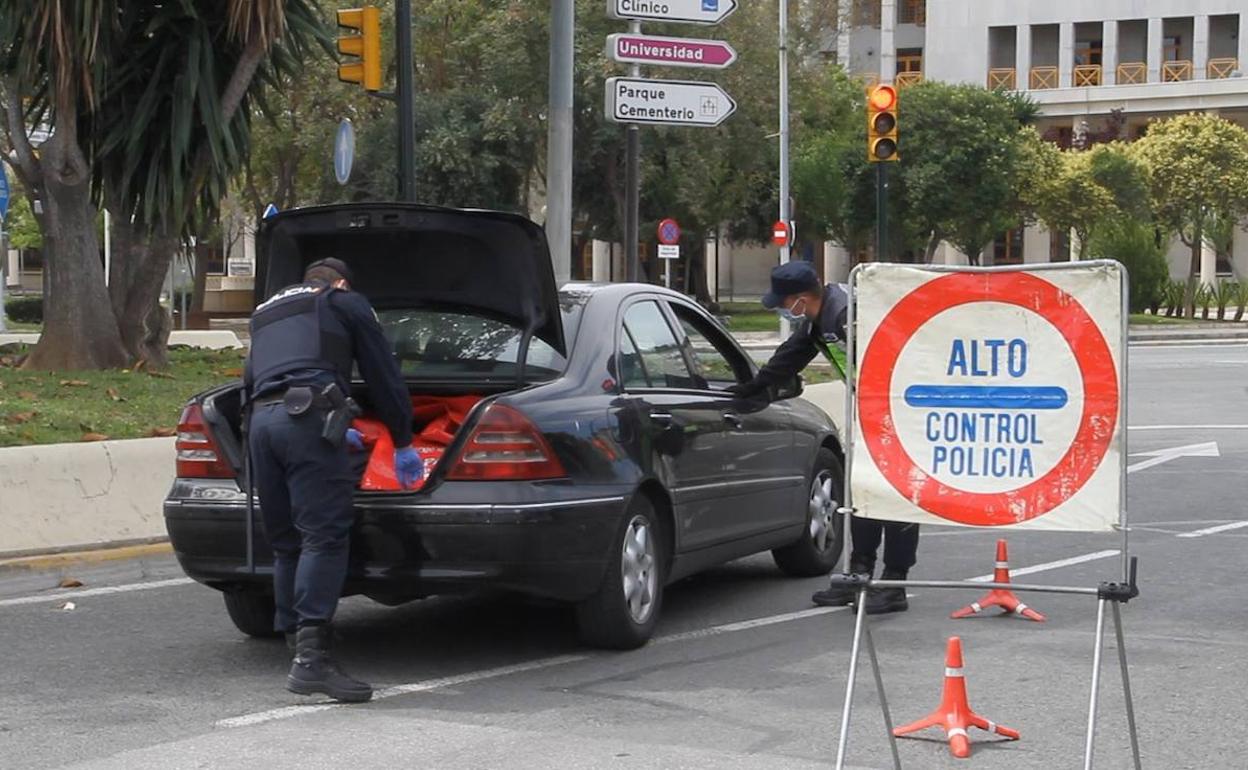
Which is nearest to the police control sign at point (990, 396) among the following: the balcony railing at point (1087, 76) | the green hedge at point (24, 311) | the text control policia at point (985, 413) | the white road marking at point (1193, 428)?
the text control policia at point (985, 413)

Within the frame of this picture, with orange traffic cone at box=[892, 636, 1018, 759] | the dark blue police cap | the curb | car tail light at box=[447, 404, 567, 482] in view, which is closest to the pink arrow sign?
the curb

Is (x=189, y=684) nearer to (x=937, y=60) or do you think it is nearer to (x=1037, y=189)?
(x=1037, y=189)

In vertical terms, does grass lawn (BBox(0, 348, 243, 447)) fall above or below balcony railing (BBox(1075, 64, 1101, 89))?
below

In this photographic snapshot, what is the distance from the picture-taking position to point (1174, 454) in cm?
1622

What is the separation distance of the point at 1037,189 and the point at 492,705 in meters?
49.5

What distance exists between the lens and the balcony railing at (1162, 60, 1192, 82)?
224 ft

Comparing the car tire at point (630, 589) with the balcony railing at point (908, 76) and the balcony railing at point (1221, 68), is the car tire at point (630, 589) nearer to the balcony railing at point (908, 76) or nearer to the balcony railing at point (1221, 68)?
the balcony railing at point (1221, 68)

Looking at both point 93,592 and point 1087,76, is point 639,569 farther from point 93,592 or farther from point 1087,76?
point 1087,76

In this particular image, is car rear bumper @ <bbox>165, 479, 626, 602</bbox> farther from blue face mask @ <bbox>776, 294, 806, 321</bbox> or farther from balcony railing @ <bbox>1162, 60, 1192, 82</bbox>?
balcony railing @ <bbox>1162, 60, 1192, 82</bbox>

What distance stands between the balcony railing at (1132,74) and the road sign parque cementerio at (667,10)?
57.6 m

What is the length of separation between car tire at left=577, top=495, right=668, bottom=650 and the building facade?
61.0 m

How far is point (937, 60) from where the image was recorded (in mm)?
72125

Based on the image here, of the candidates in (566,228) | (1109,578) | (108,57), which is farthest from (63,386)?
(1109,578)

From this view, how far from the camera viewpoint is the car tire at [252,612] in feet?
26.1
